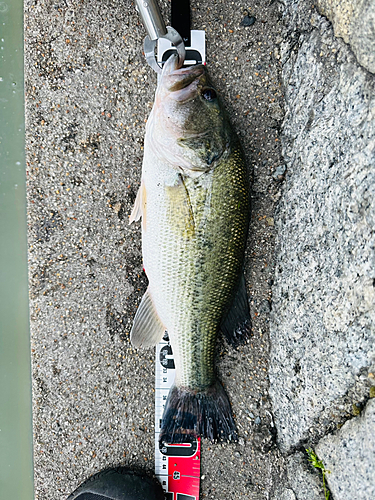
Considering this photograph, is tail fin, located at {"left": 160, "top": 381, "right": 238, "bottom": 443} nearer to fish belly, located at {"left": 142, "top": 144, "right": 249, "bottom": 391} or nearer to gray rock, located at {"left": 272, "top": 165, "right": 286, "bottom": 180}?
fish belly, located at {"left": 142, "top": 144, "right": 249, "bottom": 391}

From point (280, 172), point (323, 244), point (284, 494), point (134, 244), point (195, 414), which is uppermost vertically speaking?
point (280, 172)

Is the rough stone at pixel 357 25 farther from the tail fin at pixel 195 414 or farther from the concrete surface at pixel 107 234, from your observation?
the tail fin at pixel 195 414

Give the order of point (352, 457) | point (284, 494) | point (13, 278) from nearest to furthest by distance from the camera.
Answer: point (352, 457), point (284, 494), point (13, 278)

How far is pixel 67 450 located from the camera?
1.75 m

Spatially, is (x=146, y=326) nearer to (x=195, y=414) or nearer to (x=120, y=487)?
(x=195, y=414)

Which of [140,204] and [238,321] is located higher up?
[140,204]

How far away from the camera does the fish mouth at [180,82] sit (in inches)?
50.9

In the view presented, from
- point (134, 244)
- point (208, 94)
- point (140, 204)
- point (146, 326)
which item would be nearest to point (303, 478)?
point (146, 326)

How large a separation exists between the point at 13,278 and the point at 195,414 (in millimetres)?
1248

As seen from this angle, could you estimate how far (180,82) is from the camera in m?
1.29

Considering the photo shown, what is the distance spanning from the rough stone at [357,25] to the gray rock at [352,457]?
125 centimetres

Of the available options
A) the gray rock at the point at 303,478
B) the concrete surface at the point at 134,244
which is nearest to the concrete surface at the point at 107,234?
the concrete surface at the point at 134,244

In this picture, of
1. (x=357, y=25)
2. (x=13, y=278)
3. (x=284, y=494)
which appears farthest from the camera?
(x=13, y=278)

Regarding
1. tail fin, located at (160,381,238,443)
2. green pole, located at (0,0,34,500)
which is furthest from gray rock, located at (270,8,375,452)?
green pole, located at (0,0,34,500)
